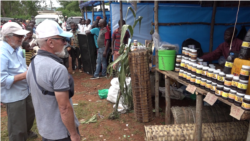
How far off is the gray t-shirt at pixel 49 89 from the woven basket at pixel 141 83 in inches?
84.2

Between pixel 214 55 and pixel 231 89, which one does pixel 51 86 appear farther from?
pixel 214 55

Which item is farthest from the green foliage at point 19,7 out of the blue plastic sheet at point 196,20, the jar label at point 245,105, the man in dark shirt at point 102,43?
the jar label at point 245,105

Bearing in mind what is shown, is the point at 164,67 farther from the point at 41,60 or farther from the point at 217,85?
the point at 41,60

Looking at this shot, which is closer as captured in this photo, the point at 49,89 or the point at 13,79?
the point at 49,89

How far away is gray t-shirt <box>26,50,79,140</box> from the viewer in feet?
5.07

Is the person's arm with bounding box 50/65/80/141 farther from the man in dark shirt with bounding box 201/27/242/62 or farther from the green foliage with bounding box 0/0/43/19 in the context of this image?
the green foliage with bounding box 0/0/43/19

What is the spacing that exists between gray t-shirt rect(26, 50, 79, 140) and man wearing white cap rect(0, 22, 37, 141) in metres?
0.79

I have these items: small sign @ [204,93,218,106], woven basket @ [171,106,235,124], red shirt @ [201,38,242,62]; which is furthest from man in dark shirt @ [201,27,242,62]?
small sign @ [204,93,218,106]

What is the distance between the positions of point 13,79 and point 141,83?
2.24 metres

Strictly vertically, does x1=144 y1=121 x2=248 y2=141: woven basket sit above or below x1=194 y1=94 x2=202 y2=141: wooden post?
below

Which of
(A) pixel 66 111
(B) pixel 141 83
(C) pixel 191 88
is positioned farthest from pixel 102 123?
(A) pixel 66 111

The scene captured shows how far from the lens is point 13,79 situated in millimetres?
2316

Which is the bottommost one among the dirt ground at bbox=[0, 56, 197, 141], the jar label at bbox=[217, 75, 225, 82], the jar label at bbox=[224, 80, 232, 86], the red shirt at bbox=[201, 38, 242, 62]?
the dirt ground at bbox=[0, 56, 197, 141]

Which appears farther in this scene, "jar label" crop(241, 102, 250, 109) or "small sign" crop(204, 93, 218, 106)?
"small sign" crop(204, 93, 218, 106)
